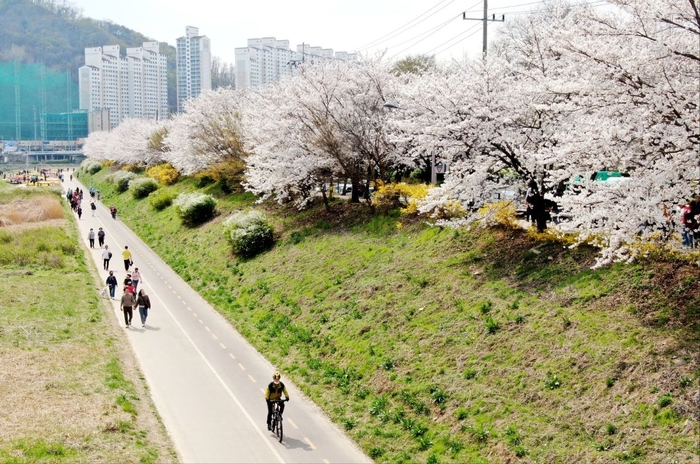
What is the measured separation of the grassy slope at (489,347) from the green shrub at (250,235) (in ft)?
19.3

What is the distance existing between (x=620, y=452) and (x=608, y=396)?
4.97ft

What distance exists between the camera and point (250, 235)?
32219 mm

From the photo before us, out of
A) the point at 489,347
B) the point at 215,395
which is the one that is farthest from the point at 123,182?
the point at 489,347

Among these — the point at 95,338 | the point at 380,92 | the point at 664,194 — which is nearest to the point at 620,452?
the point at 664,194

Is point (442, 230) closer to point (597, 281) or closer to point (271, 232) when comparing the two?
point (597, 281)

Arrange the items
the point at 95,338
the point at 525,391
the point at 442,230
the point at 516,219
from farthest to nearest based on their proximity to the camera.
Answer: the point at 442,230, the point at 516,219, the point at 95,338, the point at 525,391

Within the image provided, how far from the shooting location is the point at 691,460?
10586 mm

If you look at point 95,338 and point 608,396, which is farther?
point 95,338

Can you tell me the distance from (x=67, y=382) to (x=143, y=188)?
4669cm

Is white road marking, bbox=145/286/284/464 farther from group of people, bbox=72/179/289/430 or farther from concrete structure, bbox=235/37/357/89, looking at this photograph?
concrete structure, bbox=235/37/357/89

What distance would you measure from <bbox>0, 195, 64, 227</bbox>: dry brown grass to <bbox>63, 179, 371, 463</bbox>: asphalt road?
2339 cm

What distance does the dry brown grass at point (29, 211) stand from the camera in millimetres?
46675

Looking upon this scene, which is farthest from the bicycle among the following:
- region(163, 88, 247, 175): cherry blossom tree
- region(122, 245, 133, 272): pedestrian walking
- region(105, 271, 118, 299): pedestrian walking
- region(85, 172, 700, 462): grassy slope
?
region(163, 88, 247, 175): cherry blossom tree

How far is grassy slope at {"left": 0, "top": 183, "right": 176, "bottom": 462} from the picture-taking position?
1306 centimetres
